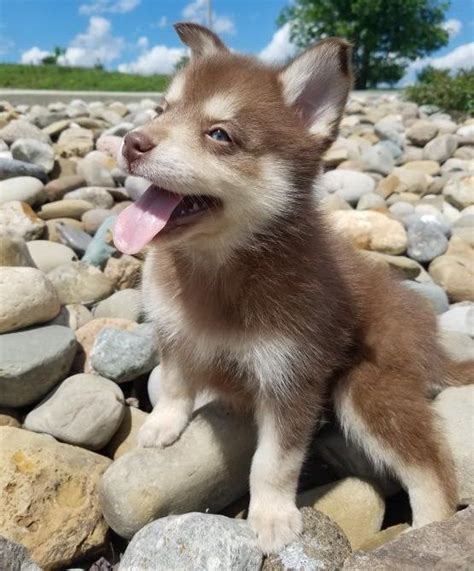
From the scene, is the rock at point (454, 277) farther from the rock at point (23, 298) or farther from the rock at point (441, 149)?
the rock at point (441, 149)

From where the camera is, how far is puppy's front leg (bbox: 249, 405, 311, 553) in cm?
284

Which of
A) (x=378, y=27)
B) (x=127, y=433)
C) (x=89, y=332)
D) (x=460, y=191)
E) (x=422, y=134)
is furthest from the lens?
(x=378, y=27)

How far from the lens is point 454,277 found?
5109 mm

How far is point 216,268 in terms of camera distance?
2.88 m

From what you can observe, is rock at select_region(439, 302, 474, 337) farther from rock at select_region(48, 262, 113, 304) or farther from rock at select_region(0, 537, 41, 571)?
rock at select_region(0, 537, 41, 571)

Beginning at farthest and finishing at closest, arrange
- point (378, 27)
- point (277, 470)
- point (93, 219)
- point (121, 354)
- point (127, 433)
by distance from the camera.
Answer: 1. point (378, 27)
2. point (93, 219)
3. point (121, 354)
4. point (127, 433)
5. point (277, 470)

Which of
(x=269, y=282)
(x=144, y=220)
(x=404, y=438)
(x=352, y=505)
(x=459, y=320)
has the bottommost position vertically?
(x=352, y=505)

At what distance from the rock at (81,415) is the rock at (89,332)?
477 mm

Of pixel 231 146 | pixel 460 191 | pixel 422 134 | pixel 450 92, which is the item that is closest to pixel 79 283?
pixel 231 146

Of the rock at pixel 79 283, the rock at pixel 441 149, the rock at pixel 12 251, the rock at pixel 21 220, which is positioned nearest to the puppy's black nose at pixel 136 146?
the rock at pixel 12 251

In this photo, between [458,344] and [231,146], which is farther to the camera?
[458,344]

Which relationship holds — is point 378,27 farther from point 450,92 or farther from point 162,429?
point 162,429

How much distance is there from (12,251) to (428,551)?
3.19 m

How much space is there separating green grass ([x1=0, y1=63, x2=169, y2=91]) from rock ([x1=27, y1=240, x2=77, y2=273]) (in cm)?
1628
